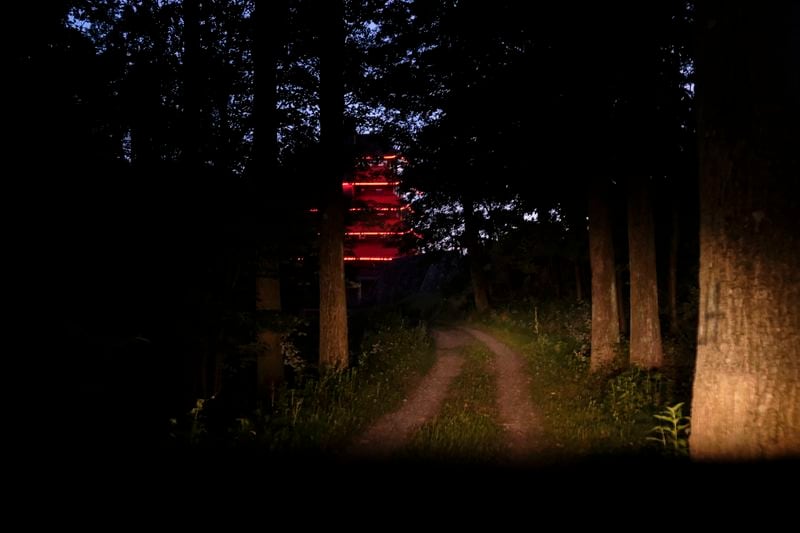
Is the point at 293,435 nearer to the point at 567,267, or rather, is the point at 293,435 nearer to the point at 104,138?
the point at 104,138

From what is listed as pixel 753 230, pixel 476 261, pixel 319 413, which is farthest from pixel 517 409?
pixel 476 261

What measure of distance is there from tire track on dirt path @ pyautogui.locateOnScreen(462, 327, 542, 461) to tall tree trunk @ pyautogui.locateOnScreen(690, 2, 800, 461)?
9.36 feet

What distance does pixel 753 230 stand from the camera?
4.20 metres

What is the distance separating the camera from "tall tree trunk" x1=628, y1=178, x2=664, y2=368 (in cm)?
1120

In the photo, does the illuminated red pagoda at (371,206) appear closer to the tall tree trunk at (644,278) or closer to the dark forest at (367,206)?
the dark forest at (367,206)

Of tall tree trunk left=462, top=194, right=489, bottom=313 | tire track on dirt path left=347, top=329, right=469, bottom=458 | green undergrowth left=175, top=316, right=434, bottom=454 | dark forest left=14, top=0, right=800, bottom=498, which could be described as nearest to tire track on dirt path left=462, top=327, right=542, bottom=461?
dark forest left=14, top=0, right=800, bottom=498

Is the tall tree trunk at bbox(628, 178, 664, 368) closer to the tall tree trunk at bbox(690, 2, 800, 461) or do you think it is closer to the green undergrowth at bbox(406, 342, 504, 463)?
the green undergrowth at bbox(406, 342, 504, 463)

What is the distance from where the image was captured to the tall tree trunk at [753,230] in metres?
4.13

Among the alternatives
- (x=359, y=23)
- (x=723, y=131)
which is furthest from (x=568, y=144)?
(x=723, y=131)

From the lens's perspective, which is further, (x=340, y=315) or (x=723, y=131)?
(x=340, y=315)

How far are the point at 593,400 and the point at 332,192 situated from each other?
274 inches

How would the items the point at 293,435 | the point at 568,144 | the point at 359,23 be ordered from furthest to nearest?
the point at 359,23, the point at 568,144, the point at 293,435

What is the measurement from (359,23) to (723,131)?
33.6 feet

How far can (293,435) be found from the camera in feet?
22.4
